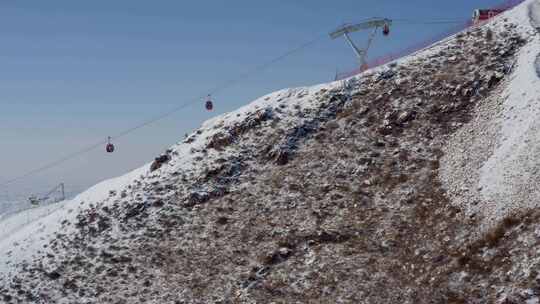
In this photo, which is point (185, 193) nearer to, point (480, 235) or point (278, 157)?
point (278, 157)

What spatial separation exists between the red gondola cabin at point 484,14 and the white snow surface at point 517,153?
11823 millimetres

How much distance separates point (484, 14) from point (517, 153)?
81.6 ft

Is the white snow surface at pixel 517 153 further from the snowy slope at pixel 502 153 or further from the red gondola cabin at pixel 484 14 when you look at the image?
the red gondola cabin at pixel 484 14

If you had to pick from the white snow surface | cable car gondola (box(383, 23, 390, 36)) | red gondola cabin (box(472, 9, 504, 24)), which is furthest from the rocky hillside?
cable car gondola (box(383, 23, 390, 36))

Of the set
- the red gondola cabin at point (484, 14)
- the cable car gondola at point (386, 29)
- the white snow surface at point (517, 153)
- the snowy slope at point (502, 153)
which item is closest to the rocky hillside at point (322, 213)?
the snowy slope at point (502, 153)

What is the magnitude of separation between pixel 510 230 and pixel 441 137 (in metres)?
11.8

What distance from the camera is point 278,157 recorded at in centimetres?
3772

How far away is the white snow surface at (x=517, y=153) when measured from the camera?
82.2 feet

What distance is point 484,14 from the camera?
47938 millimetres

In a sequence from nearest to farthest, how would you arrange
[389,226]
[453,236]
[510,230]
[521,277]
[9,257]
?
[521,277], [510,230], [453,236], [389,226], [9,257]

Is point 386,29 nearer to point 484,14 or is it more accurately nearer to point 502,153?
point 484,14

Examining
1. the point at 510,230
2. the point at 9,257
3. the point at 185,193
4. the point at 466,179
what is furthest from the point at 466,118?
the point at 9,257

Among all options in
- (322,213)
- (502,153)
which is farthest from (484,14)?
(322,213)

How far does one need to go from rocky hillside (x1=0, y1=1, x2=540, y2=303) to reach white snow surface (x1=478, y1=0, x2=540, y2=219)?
0.74m
